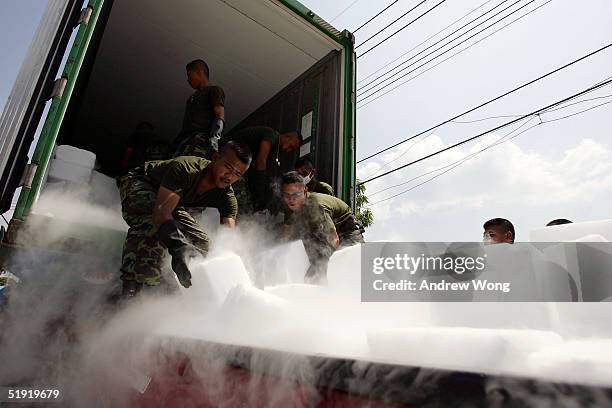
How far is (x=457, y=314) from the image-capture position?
93cm

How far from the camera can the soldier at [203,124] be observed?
289 centimetres

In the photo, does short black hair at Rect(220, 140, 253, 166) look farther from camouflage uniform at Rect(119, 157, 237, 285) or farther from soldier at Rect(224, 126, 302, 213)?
soldier at Rect(224, 126, 302, 213)

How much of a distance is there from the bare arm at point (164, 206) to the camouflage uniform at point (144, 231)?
111 mm

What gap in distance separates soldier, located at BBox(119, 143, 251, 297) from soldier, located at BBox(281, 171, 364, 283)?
0.47m

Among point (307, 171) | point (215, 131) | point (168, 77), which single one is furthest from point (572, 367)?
point (168, 77)

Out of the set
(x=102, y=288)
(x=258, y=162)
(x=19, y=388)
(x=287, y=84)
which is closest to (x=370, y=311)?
(x=102, y=288)

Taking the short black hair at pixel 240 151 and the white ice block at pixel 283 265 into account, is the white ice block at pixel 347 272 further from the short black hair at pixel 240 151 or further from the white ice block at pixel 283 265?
the short black hair at pixel 240 151

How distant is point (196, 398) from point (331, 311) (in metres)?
0.47

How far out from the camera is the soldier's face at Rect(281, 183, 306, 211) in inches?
103

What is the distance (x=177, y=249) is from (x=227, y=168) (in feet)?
2.04

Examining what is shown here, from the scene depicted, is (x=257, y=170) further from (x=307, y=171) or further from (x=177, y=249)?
(x=177, y=249)

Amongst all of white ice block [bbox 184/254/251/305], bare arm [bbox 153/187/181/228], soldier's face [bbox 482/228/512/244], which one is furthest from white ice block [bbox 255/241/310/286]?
soldier's face [bbox 482/228/512/244]

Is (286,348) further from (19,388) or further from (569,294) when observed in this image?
(19,388)

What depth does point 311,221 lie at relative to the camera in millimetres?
2707
